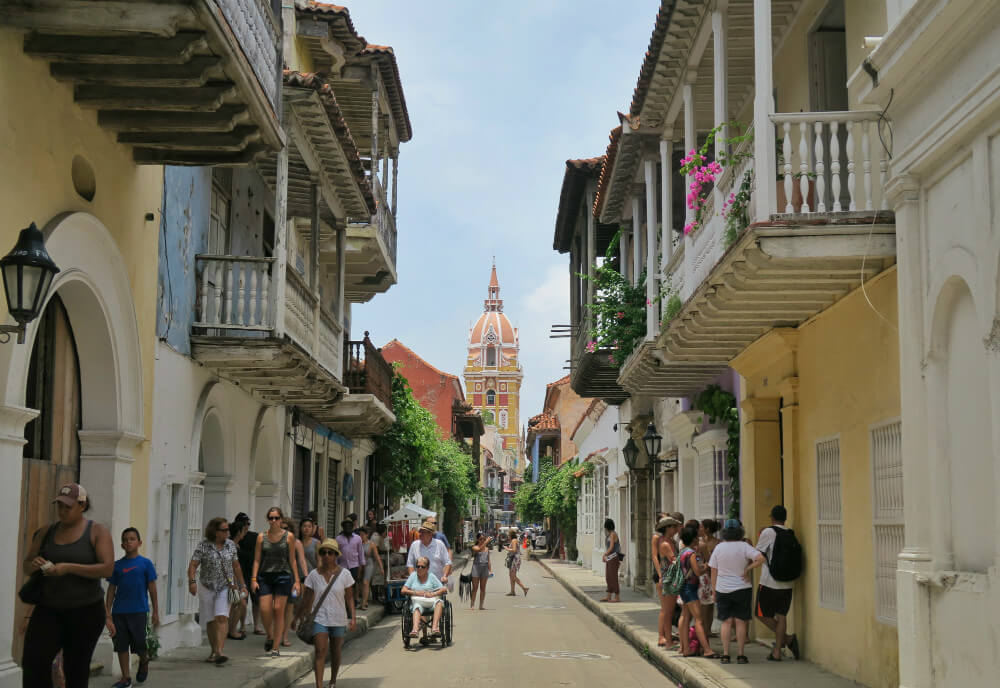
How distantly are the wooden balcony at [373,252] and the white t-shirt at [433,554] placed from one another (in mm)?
6299

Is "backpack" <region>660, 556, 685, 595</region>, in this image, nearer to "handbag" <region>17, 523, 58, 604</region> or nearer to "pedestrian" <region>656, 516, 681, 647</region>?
"pedestrian" <region>656, 516, 681, 647</region>

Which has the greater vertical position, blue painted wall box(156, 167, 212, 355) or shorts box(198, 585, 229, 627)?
blue painted wall box(156, 167, 212, 355)

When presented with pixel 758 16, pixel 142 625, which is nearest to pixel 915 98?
pixel 758 16

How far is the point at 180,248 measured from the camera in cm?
1387

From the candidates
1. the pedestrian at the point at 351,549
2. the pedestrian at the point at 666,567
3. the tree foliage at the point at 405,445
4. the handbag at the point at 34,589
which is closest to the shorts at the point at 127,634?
the handbag at the point at 34,589

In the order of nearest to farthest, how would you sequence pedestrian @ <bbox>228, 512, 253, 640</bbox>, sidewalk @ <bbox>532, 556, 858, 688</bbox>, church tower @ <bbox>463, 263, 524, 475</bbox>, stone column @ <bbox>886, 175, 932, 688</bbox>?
stone column @ <bbox>886, 175, 932, 688</bbox>, sidewalk @ <bbox>532, 556, 858, 688</bbox>, pedestrian @ <bbox>228, 512, 253, 640</bbox>, church tower @ <bbox>463, 263, 524, 475</bbox>

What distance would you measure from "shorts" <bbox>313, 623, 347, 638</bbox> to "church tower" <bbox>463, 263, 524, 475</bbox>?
501ft

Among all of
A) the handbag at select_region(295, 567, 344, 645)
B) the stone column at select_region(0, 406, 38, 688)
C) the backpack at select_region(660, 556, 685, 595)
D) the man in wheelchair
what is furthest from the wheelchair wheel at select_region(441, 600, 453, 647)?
the stone column at select_region(0, 406, 38, 688)

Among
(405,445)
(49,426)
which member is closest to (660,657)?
(49,426)

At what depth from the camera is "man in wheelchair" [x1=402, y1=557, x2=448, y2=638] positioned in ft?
52.0

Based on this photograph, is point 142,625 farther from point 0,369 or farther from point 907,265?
point 907,265

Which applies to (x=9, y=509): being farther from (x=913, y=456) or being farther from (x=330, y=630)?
(x=913, y=456)

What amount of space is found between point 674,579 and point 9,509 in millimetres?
8021

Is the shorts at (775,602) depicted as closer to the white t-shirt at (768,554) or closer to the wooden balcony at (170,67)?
the white t-shirt at (768,554)
